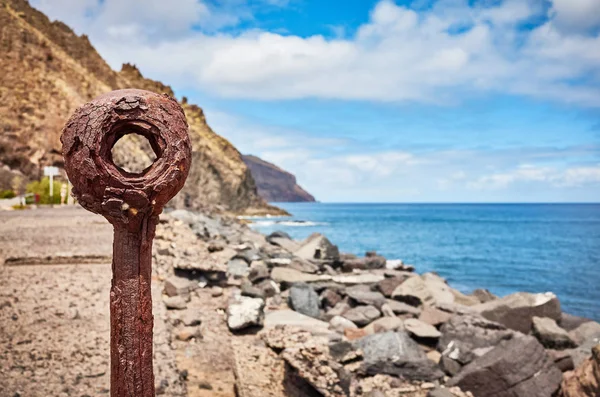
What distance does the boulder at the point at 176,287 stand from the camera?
802 cm

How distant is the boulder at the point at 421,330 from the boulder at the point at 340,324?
2.86ft

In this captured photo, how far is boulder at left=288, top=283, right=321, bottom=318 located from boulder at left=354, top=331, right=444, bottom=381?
2104mm

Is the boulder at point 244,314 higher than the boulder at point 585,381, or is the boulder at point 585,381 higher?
the boulder at point 244,314

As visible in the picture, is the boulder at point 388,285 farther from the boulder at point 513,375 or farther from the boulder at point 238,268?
the boulder at point 513,375

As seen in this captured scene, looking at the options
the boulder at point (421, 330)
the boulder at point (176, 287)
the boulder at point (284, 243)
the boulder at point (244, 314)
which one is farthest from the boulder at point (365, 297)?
the boulder at point (284, 243)

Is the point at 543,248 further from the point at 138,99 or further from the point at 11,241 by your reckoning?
the point at 138,99

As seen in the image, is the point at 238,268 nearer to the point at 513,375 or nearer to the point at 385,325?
the point at 385,325

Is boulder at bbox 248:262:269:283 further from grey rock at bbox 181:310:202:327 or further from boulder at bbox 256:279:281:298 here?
grey rock at bbox 181:310:202:327

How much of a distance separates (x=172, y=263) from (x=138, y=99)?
295 inches

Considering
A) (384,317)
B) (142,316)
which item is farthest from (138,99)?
(384,317)

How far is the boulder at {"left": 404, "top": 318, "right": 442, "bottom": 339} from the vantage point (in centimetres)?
774

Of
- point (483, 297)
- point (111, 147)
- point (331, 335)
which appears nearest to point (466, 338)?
point (331, 335)

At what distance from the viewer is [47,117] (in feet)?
123

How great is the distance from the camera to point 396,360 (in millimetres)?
6234
